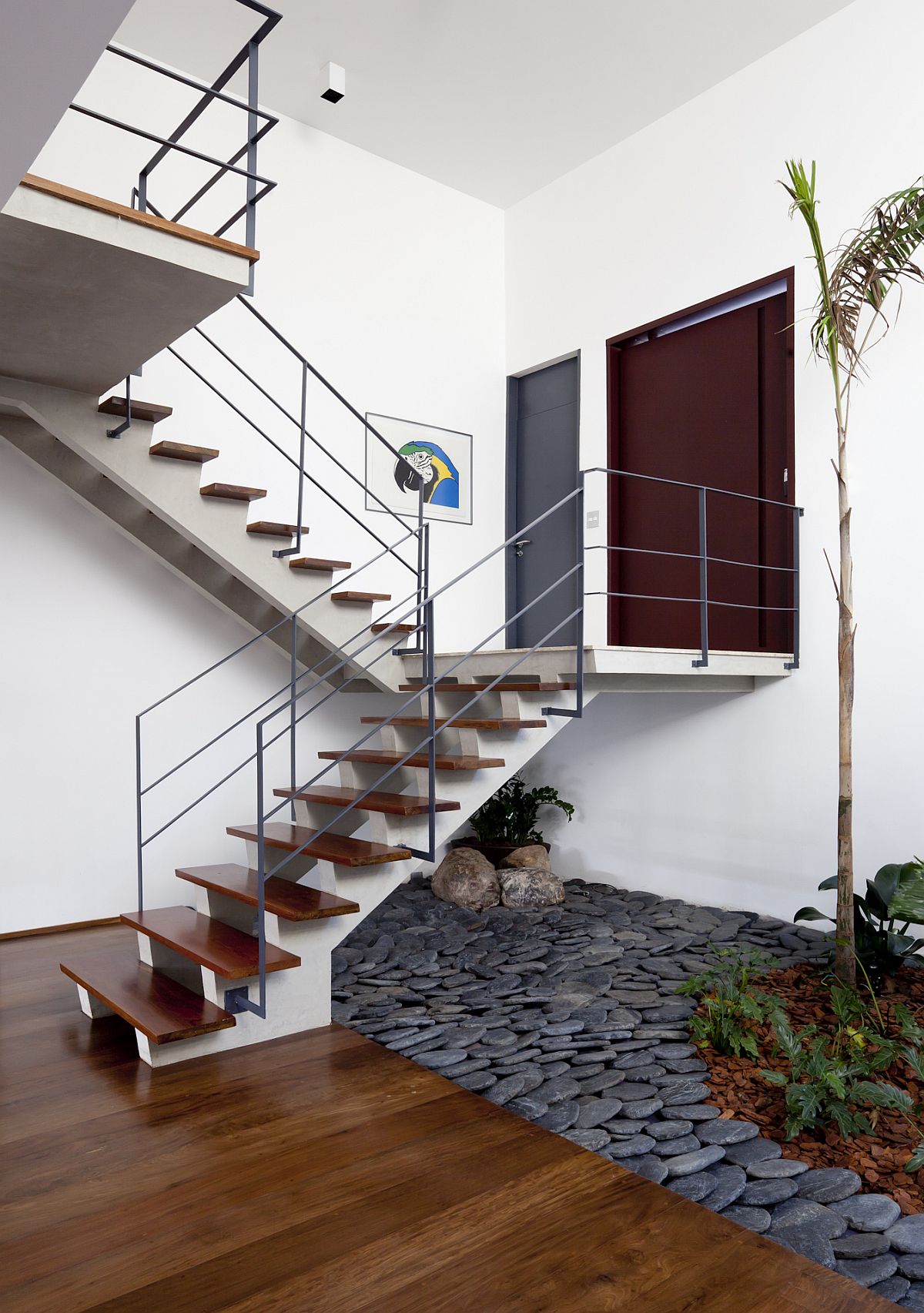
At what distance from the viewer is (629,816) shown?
5.38 metres

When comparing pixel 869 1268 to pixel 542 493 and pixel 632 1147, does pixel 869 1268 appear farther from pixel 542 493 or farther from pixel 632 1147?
pixel 542 493

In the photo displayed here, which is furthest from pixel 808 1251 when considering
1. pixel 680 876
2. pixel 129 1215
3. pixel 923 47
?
pixel 923 47

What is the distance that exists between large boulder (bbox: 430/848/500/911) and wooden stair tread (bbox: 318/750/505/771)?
128 centimetres

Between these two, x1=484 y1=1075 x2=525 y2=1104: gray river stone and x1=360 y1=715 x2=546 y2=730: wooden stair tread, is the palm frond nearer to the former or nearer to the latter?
x1=360 y1=715 x2=546 y2=730: wooden stair tread

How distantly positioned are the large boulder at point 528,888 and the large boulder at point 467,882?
6 cm

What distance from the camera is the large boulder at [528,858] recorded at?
529 centimetres

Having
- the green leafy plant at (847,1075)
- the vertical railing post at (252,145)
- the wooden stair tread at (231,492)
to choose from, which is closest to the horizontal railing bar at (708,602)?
the wooden stair tread at (231,492)

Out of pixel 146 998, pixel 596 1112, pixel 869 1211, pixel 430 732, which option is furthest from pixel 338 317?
pixel 869 1211

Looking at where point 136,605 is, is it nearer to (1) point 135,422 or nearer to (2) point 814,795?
(1) point 135,422

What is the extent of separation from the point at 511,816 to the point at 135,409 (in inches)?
125

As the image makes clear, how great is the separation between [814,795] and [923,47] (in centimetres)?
342

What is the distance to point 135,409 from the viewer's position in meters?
3.69

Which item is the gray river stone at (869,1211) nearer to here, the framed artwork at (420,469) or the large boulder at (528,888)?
the large boulder at (528,888)

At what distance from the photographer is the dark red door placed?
4797 millimetres
